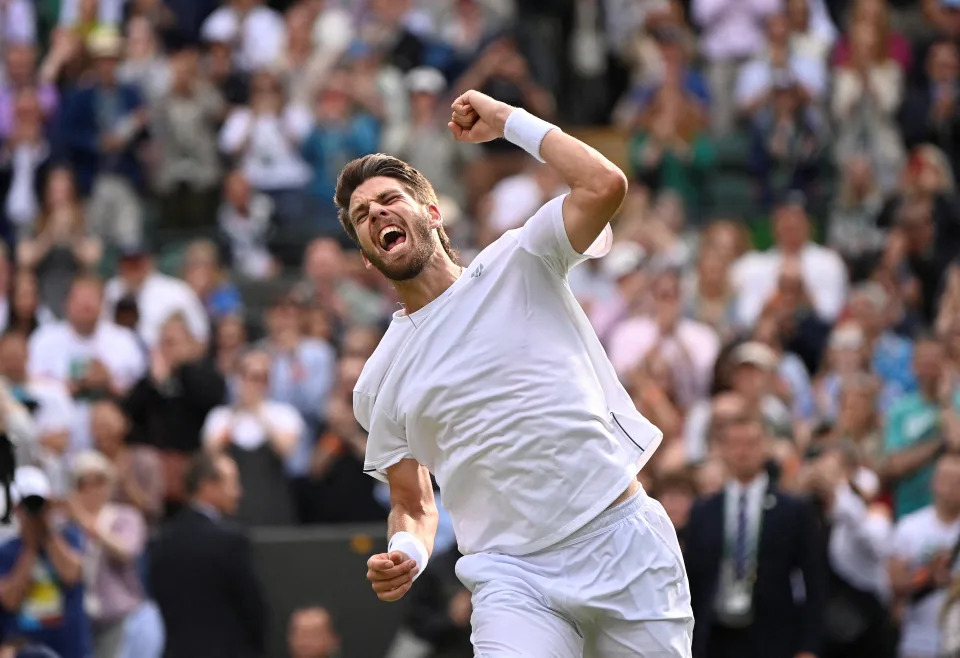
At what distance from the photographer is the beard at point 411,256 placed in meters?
5.75

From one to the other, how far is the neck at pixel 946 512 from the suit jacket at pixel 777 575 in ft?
Result: 3.66

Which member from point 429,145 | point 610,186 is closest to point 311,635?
point 610,186

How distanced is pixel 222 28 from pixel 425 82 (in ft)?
7.77

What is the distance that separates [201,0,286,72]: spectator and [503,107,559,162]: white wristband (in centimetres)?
1084

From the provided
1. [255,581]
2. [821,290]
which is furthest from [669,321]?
Result: [255,581]

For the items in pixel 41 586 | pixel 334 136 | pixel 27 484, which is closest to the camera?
pixel 27 484

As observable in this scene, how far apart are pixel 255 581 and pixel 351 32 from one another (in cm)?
776

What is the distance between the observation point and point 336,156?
598 inches

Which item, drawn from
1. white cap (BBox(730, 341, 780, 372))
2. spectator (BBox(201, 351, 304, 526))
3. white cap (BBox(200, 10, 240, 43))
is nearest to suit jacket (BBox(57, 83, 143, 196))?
white cap (BBox(200, 10, 240, 43))

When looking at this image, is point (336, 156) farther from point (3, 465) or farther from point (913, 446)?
point (3, 465)

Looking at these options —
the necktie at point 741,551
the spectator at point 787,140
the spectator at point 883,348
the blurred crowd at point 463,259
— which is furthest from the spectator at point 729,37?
the necktie at point 741,551

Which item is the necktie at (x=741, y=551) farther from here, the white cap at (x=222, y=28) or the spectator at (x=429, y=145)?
the white cap at (x=222, y=28)

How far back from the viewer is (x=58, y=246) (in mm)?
14188

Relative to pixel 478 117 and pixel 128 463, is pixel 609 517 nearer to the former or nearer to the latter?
pixel 478 117
